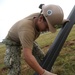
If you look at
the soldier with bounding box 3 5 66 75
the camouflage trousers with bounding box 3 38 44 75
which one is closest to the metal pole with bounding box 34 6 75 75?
the soldier with bounding box 3 5 66 75

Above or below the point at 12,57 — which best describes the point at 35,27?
above

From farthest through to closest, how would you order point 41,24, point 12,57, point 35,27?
point 12,57 < point 35,27 < point 41,24

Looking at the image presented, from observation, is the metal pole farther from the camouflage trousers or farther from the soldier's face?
the camouflage trousers

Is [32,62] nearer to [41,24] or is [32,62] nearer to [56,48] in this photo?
[41,24]

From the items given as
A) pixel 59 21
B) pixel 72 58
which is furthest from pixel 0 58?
pixel 59 21

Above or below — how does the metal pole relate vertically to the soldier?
below

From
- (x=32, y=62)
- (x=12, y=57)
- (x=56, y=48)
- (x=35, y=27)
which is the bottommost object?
(x=12, y=57)

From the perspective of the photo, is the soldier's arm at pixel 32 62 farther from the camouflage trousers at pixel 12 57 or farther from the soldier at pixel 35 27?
the camouflage trousers at pixel 12 57

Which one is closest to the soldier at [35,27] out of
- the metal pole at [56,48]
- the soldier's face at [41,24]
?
the soldier's face at [41,24]

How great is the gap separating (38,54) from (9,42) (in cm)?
83

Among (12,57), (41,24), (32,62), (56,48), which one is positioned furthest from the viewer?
(12,57)

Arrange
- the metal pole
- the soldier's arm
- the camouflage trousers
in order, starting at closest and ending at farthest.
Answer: the soldier's arm, the metal pole, the camouflage trousers

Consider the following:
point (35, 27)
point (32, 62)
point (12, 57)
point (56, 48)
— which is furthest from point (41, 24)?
point (12, 57)

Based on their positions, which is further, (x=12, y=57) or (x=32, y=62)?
(x=12, y=57)
